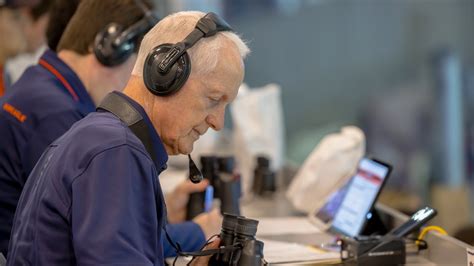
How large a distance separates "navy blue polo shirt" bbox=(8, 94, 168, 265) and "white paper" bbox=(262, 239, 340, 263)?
→ 59 cm

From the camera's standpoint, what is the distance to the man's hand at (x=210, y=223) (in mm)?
2188

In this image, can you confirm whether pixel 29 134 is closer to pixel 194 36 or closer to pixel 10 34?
pixel 194 36

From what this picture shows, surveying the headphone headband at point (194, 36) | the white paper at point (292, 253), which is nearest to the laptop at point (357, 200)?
the white paper at point (292, 253)

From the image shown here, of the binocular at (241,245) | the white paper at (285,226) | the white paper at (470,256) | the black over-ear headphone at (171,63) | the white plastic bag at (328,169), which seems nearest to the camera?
the black over-ear headphone at (171,63)

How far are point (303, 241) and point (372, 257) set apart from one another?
0.36m

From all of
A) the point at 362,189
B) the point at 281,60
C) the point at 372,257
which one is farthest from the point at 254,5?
the point at 372,257

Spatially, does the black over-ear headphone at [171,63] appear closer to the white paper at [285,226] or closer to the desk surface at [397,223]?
the desk surface at [397,223]

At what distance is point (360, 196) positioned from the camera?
7.73 feet

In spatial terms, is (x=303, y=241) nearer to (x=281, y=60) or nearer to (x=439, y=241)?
(x=439, y=241)

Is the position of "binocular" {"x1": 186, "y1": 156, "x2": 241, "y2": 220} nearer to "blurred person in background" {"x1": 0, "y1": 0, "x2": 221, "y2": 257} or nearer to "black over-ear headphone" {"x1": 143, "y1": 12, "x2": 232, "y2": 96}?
"blurred person in background" {"x1": 0, "y1": 0, "x2": 221, "y2": 257}

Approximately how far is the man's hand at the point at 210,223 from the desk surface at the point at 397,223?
0.22 metres

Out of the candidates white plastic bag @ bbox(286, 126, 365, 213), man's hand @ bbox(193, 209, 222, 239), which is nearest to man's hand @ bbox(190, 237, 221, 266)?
man's hand @ bbox(193, 209, 222, 239)

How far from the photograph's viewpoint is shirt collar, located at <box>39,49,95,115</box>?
89.4 inches

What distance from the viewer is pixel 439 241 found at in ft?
6.70
